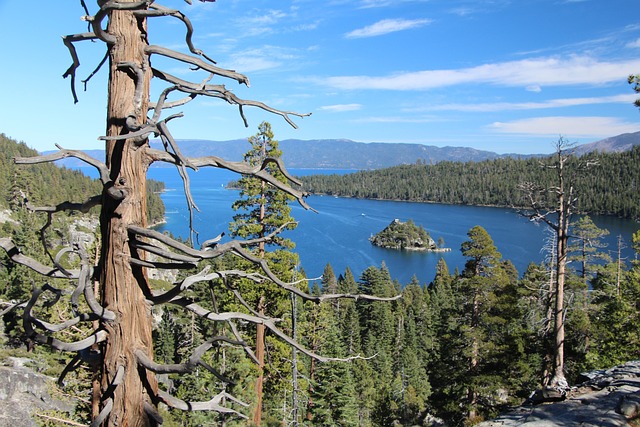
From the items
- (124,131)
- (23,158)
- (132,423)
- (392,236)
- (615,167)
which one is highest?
(615,167)

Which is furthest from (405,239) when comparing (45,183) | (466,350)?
(466,350)

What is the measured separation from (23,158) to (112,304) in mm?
731

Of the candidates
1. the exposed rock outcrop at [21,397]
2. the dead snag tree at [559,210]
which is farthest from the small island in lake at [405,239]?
the dead snag tree at [559,210]

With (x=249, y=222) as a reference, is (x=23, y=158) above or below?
above

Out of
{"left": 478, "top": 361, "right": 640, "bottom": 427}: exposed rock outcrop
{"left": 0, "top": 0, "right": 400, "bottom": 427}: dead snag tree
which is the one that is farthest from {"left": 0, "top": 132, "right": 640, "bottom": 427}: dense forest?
{"left": 0, "top": 0, "right": 400, "bottom": 427}: dead snag tree

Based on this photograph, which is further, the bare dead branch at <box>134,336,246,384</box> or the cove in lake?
the cove in lake

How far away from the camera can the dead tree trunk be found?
6.82 feet

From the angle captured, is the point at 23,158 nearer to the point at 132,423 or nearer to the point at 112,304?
the point at 112,304

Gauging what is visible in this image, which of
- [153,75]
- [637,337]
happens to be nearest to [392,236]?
[637,337]

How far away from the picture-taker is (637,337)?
719 inches

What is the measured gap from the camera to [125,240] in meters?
2.11

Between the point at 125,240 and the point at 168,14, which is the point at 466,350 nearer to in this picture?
the point at 125,240

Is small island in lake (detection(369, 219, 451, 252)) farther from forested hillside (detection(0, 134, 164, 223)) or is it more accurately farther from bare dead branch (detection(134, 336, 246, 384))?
bare dead branch (detection(134, 336, 246, 384))

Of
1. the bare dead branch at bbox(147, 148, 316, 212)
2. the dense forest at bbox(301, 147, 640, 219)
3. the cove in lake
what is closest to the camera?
the bare dead branch at bbox(147, 148, 316, 212)
